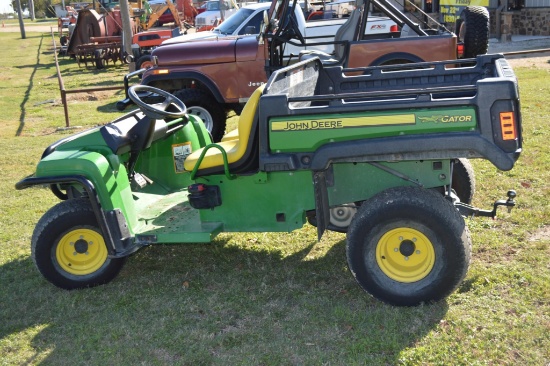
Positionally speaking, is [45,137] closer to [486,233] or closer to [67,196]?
[67,196]

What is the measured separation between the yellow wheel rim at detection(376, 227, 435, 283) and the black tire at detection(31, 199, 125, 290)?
1.93 metres

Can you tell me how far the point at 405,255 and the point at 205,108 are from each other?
5.57 meters

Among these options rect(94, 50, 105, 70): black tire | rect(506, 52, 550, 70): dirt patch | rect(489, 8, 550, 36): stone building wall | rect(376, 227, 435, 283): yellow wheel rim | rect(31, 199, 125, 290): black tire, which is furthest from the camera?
rect(94, 50, 105, 70): black tire

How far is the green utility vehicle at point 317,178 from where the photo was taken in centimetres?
396

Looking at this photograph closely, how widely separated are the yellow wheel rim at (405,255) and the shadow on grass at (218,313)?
220mm

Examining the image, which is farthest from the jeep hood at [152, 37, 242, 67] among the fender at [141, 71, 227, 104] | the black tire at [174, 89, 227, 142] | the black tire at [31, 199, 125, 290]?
the black tire at [31, 199, 125, 290]

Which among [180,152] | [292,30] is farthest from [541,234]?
[292,30]

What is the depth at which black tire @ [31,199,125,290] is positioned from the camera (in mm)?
4750

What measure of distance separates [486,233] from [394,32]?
212 inches

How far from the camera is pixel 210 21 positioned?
84.4ft

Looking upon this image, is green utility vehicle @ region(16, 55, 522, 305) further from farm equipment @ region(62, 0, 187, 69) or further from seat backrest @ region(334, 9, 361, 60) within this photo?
farm equipment @ region(62, 0, 187, 69)

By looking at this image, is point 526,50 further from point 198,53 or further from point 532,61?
point 198,53

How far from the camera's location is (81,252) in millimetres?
4855

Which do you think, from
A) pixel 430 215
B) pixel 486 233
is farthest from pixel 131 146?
pixel 486 233
